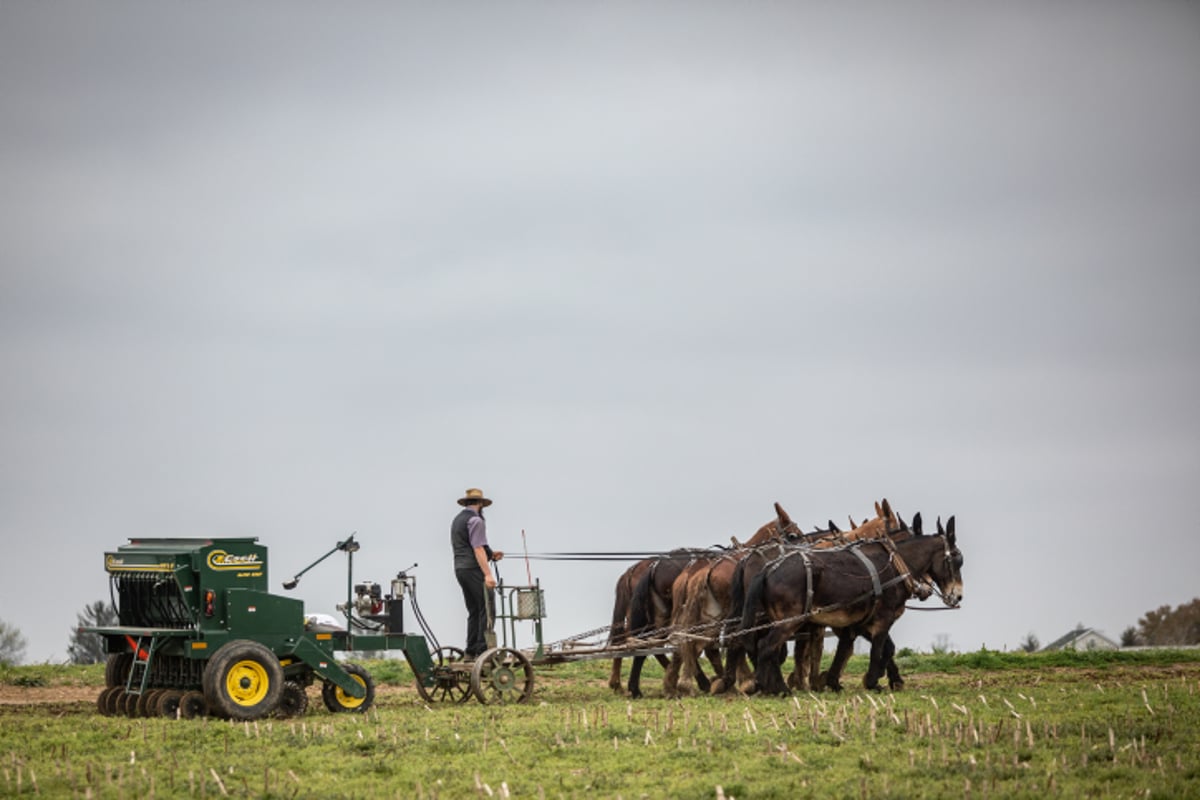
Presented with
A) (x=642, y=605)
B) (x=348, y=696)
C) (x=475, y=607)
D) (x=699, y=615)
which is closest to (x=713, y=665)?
(x=699, y=615)

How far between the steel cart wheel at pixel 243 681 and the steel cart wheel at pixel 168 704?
2.27 ft

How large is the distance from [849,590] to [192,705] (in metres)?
8.20

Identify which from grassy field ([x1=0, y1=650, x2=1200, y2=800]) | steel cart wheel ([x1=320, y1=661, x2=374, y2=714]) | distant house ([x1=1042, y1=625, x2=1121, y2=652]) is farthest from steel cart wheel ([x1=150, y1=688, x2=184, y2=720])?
distant house ([x1=1042, y1=625, x2=1121, y2=652])

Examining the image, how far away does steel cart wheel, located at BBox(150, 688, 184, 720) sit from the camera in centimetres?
1627

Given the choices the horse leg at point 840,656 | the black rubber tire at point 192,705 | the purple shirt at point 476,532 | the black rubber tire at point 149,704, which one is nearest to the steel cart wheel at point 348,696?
the black rubber tire at point 192,705

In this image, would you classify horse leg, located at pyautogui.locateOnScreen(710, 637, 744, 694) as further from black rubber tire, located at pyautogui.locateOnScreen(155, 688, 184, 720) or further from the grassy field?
black rubber tire, located at pyautogui.locateOnScreen(155, 688, 184, 720)

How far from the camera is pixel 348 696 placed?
57.6 feet

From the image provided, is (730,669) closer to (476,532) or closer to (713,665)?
(713,665)

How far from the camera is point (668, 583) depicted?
2105 centimetres

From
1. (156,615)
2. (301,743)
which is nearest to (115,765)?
(301,743)

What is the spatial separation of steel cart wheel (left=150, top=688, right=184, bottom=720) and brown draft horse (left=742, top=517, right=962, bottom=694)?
22.9 feet

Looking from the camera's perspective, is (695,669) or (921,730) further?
(695,669)

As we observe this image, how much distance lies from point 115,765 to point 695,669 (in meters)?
9.31

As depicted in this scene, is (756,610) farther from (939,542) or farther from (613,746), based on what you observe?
(613,746)
